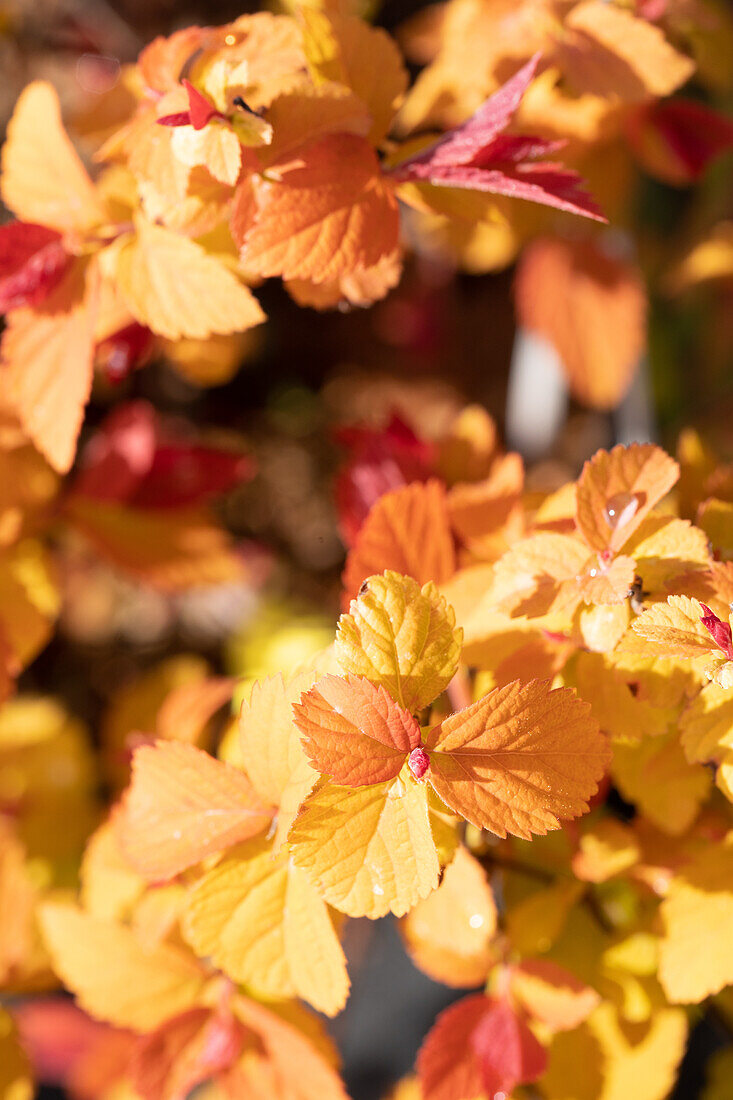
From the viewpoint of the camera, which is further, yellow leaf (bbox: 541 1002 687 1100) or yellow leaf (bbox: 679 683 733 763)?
yellow leaf (bbox: 541 1002 687 1100)

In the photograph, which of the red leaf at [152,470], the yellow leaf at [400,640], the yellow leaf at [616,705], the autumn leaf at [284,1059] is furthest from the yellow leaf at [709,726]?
the red leaf at [152,470]

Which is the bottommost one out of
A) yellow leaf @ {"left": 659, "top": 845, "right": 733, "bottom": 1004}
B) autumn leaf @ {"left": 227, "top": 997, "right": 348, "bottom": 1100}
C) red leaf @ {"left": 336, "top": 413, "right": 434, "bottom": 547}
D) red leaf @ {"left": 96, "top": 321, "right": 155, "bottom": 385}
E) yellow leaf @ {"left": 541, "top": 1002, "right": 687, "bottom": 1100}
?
yellow leaf @ {"left": 541, "top": 1002, "right": 687, "bottom": 1100}

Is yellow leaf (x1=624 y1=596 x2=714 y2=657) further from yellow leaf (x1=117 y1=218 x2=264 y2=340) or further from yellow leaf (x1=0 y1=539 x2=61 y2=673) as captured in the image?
yellow leaf (x1=0 y1=539 x2=61 y2=673)

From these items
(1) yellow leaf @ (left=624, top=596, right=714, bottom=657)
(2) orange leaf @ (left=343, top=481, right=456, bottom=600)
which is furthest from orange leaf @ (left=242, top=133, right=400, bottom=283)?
(1) yellow leaf @ (left=624, top=596, right=714, bottom=657)

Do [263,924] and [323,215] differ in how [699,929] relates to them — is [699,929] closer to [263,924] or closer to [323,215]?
[263,924]

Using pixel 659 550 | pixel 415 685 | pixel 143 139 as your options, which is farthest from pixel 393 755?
pixel 143 139

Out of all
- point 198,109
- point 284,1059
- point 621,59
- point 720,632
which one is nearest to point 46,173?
point 198,109

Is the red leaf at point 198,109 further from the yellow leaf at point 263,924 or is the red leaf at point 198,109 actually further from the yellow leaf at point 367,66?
the yellow leaf at point 263,924

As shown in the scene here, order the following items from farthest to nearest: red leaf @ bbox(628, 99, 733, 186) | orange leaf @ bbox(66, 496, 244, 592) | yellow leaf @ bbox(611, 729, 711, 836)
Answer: orange leaf @ bbox(66, 496, 244, 592) < red leaf @ bbox(628, 99, 733, 186) < yellow leaf @ bbox(611, 729, 711, 836)
